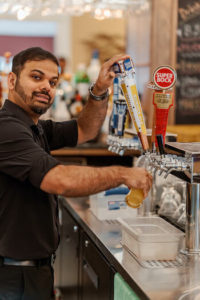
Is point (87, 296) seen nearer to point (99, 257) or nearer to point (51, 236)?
point (99, 257)

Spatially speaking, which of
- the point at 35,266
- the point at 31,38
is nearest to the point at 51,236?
the point at 35,266

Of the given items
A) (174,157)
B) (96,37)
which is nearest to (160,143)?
(174,157)

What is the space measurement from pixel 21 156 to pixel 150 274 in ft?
2.05

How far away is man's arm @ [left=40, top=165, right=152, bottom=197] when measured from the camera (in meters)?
1.77

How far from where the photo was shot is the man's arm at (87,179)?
177 centimetres

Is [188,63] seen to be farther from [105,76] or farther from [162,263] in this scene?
[162,263]

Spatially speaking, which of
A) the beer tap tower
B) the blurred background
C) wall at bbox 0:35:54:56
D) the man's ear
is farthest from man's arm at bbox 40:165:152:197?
wall at bbox 0:35:54:56

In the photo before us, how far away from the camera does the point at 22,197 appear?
6.63ft

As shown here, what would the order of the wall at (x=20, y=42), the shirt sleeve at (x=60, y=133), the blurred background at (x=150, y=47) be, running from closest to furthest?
the shirt sleeve at (x=60, y=133) → the blurred background at (x=150, y=47) → the wall at (x=20, y=42)

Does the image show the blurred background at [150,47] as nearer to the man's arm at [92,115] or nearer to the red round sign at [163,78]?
the man's arm at [92,115]

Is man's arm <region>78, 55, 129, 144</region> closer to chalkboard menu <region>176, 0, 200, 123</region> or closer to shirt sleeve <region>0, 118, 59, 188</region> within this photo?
shirt sleeve <region>0, 118, 59, 188</region>

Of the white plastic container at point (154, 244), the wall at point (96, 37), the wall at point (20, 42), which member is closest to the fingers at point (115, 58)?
the white plastic container at point (154, 244)

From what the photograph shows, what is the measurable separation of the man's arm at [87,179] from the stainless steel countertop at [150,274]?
11.9 inches

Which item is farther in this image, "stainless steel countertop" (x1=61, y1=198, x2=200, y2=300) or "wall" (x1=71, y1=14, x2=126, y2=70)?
"wall" (x1=71, y1=14, x2=126, y2=70)
